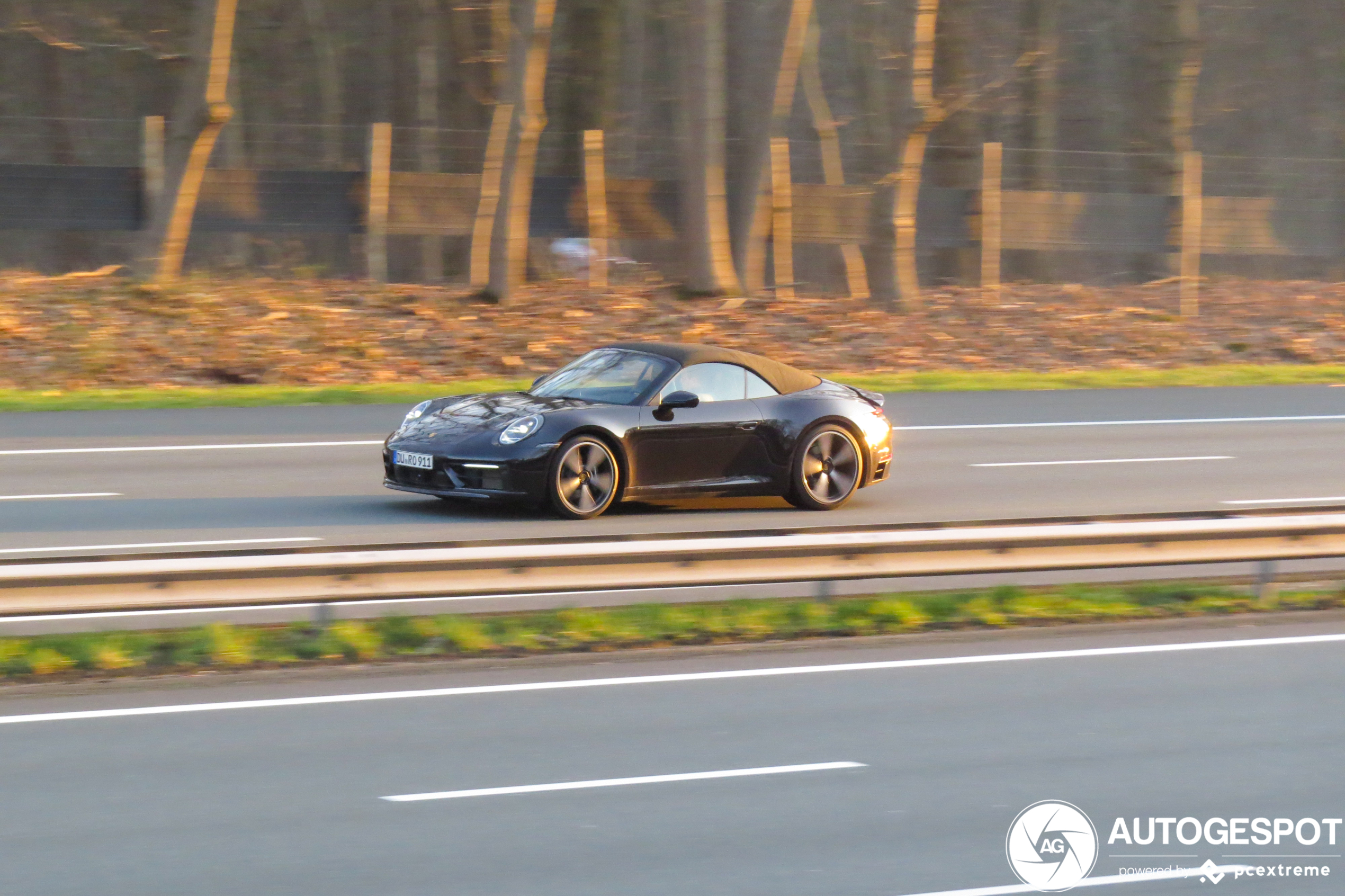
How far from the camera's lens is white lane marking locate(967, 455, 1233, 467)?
15.5 m

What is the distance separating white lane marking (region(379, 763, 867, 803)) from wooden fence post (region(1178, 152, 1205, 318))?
23218mm

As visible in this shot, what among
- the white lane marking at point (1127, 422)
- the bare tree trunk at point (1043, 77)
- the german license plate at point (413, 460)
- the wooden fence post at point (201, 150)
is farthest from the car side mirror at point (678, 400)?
the bare tree trunk at point (1043, 77)

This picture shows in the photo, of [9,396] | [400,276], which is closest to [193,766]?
[9,396]

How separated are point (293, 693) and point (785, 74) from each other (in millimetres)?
21764

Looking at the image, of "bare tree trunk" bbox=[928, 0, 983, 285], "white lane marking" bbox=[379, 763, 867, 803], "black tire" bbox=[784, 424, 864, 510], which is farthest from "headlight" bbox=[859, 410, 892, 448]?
"bare tree trunk" bbox=[928, 0, 983, 285]

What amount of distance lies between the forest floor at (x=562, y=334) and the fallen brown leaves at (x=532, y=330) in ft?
0.11

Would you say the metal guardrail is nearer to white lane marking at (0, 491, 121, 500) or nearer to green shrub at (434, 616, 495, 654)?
green shrub at (434, 616, 495, 654)

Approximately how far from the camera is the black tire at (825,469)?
12.6m

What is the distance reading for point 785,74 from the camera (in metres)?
27.5

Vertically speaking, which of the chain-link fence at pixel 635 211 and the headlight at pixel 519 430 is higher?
the chain-link fence at pixel 635 211

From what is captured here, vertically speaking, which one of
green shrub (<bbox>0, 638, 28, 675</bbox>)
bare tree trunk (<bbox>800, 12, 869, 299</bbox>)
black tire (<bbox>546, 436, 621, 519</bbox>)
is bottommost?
green shrub (<bbox>0, 638, 28, 675</bbox>)

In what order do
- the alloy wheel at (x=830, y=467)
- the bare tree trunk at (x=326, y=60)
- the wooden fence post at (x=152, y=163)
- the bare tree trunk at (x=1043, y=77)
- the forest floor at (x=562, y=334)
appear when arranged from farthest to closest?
the bare tree trunk at (x=1043, y=77)
the bare tree trunk at (x=326, y=60)
the wooden fence post at (x=152, y=163)
the forest floor at (x=562, y=334)
the alloy wheel at (x=830, y=467)

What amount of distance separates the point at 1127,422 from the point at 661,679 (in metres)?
12.4

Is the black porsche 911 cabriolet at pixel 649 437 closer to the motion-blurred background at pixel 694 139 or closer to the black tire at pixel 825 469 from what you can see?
the black tire at pixel 825 469
